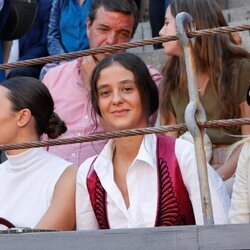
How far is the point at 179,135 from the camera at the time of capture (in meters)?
5.22

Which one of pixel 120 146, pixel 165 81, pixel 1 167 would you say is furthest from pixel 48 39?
pixel 120 146

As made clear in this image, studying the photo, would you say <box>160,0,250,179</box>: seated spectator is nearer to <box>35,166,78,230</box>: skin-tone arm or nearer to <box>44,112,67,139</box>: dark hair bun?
<box>44,112,67,139</box>: dark hair bun

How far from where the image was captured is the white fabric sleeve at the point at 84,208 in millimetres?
4215

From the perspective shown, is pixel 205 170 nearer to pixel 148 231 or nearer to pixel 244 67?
pixel 148 231

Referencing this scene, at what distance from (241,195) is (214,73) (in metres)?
1.32

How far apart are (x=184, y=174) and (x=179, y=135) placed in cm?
119

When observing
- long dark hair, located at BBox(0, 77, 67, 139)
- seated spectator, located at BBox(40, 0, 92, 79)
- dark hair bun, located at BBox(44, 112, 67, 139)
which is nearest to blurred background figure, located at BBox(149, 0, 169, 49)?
seated spectator, located at BBox(40, 0, 92, 79)

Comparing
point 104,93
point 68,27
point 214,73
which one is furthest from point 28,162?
point 68,27

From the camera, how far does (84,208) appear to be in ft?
13.8

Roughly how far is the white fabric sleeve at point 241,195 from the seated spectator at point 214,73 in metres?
0.95

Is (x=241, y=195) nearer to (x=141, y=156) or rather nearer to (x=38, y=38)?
(x=141, y=156)

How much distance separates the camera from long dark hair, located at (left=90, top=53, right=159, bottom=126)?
4.40 m

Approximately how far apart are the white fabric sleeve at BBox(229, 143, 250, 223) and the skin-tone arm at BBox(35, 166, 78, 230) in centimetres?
82

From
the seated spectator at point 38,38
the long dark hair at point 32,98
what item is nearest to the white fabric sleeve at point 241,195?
the long dark hair at point 32,98
